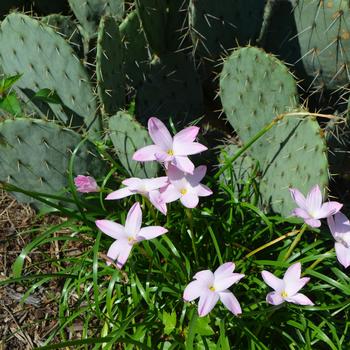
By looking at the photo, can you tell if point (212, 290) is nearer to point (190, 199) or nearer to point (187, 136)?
point (190, 199)

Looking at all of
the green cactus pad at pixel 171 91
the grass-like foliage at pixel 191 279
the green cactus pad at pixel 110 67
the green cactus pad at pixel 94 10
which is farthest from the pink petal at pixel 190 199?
the green cactus pad at pixel 94 10

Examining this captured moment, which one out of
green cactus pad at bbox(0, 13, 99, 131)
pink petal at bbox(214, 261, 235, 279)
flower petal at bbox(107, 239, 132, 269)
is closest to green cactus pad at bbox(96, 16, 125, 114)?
green cactus pad at bbox(0, 13, 99, 131)

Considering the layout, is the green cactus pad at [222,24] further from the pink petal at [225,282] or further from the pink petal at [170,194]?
the pink petal at [225,282]

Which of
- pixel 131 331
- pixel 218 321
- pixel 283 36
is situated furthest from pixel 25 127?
pixel 283 36

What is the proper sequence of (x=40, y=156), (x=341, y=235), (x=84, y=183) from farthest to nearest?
(x=40, y=156) < (x=84, y=183) < (x=341, y=235)

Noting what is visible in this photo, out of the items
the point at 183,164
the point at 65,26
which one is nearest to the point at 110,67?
the point at 65,26

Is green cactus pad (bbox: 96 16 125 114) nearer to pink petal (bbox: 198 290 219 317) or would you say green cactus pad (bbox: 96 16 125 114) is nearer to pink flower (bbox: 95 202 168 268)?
pink flower (bbox: 95 202 168 268)

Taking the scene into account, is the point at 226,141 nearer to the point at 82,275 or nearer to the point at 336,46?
the point at 336,46
